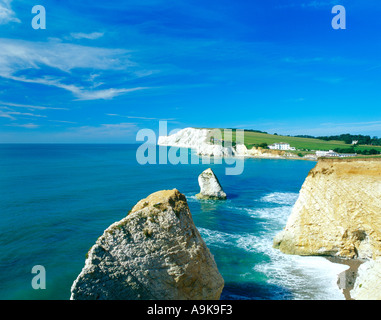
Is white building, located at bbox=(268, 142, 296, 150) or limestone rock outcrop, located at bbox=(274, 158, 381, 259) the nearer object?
limestone rock outcrop, located at bbox=(274, 158, 381, 259)

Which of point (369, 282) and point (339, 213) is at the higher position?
point (339, 213)

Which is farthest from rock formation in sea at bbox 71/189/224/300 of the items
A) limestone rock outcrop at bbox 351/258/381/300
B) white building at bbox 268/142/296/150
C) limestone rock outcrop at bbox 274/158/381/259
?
white building at bbox 268/142/296/150

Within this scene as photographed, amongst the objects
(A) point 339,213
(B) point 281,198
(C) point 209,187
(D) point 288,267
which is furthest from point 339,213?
(B) point 281,198

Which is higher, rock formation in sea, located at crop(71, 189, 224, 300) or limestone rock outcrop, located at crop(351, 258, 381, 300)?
rock formation in sea, located at crop(71, 189, 224, 300)

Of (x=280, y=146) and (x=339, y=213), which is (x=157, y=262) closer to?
(x=339, y=213)

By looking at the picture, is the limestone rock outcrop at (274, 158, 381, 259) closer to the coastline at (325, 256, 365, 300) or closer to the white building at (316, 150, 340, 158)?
the coastline at (325, 256, 365, 300)

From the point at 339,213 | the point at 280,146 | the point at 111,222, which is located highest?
the point at 280,146

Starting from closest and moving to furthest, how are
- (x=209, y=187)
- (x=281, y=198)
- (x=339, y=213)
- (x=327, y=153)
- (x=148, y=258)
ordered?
(x=148, y=258) < (x=339, y=213) < (x=209, y=187) < (x=281, y=198) < (x=327, y=153)
